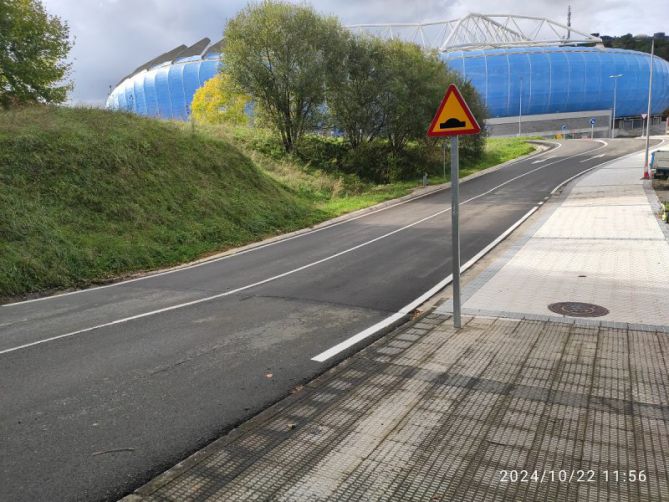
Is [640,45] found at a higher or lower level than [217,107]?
higher

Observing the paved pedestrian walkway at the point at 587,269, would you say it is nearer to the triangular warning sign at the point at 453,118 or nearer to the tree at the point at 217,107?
the triangular warning sign at the point at 453,118

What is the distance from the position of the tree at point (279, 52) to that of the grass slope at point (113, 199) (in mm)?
10158

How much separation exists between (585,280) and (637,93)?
98408 mm

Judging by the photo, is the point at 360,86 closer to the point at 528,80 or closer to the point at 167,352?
the point at 167,352

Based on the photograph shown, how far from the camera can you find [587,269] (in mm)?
10234

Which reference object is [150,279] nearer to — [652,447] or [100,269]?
[100,269]

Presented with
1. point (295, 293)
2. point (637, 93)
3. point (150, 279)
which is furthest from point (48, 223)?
point (637, 93)

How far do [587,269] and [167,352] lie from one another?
8.37m

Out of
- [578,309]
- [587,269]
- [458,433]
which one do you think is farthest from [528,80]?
[458,433]

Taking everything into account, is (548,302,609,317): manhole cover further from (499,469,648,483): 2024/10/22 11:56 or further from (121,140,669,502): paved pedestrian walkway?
(499,469,648,483): 2024/10/22 11:56

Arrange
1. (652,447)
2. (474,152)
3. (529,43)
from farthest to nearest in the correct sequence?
(529,43) → (474,152) → (652,447)

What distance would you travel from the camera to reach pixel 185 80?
85.5 metres

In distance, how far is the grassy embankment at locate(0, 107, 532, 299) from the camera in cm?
1244

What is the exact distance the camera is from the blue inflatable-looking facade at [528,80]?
282ft
